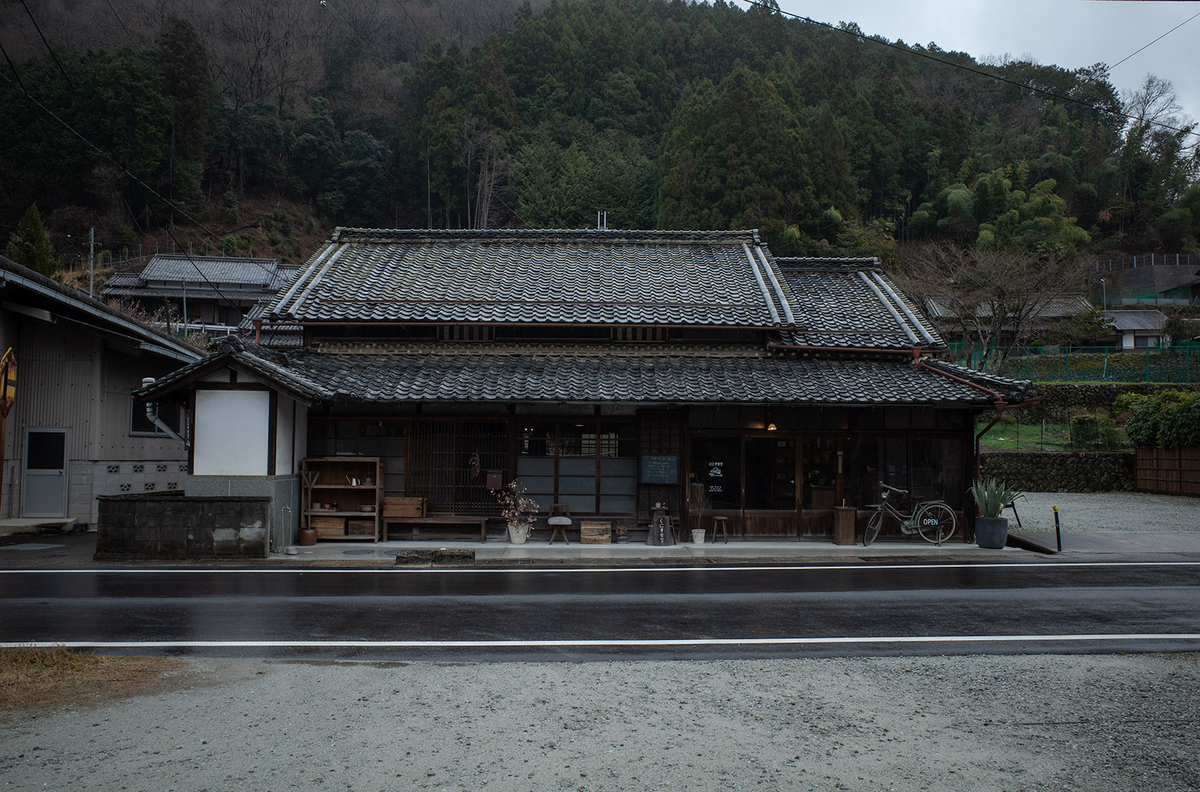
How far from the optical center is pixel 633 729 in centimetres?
538

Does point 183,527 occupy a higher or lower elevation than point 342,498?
lower

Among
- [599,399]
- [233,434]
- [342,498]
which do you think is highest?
[599,399]

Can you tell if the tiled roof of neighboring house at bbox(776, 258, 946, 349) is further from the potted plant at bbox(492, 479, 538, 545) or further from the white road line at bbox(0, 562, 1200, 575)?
the potted plant at bbox(492, 479, 538, 545)

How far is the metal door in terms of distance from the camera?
16922mm

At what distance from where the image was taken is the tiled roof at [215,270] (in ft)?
156

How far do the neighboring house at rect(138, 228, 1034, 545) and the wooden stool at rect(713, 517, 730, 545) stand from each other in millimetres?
259

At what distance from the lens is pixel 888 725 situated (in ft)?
18.1

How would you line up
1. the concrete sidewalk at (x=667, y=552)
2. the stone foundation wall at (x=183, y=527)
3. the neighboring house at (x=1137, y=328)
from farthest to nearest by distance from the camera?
the neighboring house at (x=1137, y=328) < the stone foundation wall at (x=183, y=527) < the concrete sidewalk at (x=667, y=552)

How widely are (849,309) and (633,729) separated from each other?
1471 cm

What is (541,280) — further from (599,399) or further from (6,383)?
(6,383)

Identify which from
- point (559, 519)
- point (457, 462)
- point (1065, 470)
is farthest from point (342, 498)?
point (1065, 470)

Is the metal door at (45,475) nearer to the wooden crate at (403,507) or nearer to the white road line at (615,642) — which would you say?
the wooden crate at (403,507)

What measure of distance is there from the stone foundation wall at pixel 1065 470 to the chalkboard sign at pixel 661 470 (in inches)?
618

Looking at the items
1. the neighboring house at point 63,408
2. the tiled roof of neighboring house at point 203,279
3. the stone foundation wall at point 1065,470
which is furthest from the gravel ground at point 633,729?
the tiled roof of neighboring house at point 203,279
